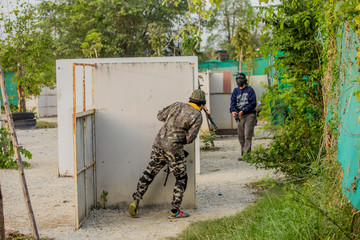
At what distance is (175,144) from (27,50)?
13.1 m

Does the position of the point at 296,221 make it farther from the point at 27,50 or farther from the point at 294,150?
the point at 27,50

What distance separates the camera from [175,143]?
6309 mm

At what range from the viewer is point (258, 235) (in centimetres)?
465

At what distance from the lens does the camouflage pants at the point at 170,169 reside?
6363mm

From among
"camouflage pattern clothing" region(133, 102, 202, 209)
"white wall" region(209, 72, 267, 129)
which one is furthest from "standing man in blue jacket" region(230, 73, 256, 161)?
"white wall" region(209, 72, 267, 129)

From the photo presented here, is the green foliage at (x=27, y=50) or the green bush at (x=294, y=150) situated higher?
the green foliage at (x=27, y=50)

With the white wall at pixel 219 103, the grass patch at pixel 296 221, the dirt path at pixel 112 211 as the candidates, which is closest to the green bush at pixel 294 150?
the dirt path at pixel 112 211

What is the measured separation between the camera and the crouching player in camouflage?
20.6ft

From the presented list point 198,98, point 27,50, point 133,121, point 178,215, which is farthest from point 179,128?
point 27,50

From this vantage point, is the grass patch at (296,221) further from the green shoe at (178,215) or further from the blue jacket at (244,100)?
the blue jacket at (244,100)

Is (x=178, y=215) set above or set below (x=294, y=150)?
below

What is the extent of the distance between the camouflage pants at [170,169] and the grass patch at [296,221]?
1.82 feet

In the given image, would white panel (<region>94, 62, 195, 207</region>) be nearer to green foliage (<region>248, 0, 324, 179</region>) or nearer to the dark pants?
green foliage (<region>248, 0, 324, 179</region>)

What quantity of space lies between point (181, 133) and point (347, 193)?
2.43 meters
